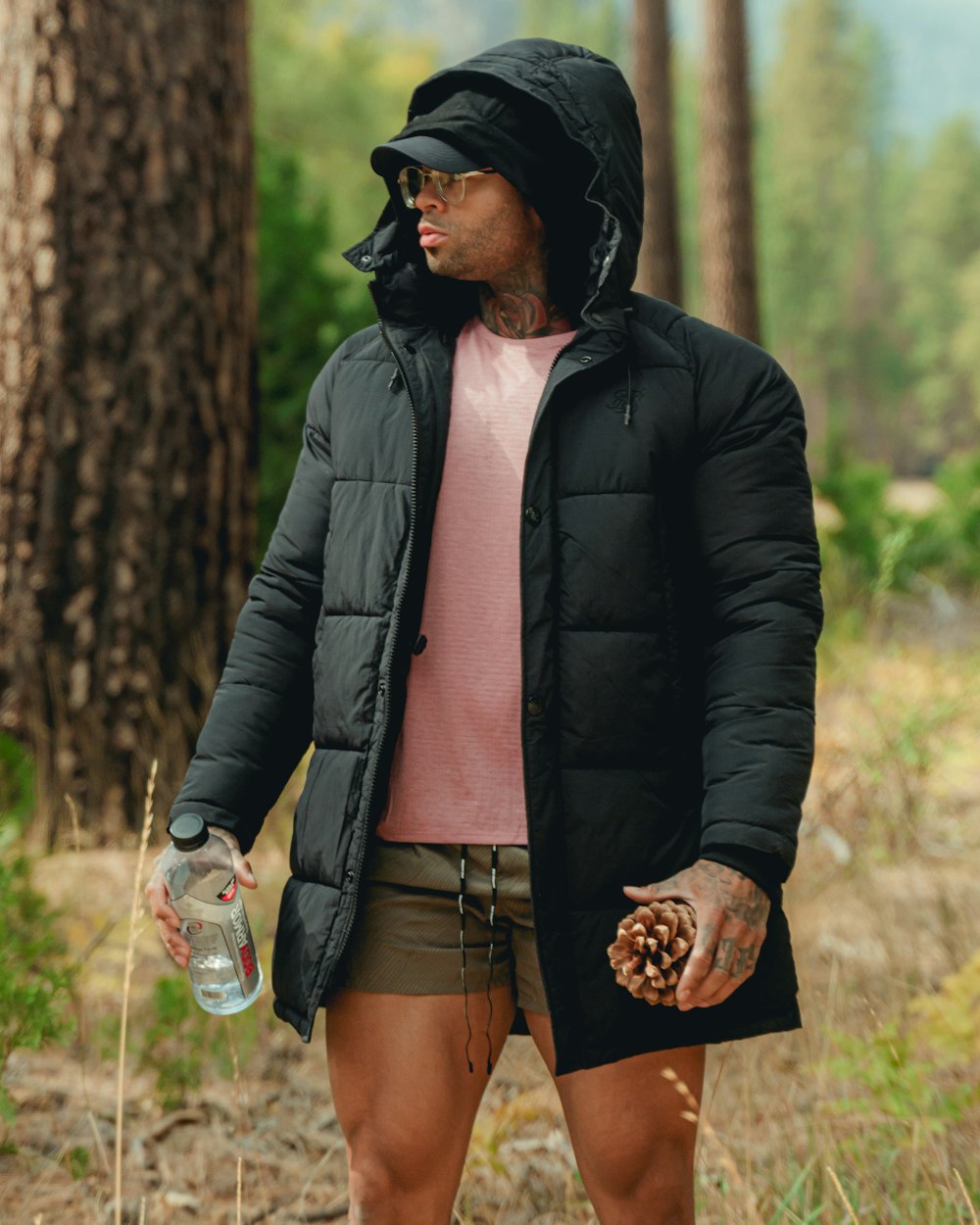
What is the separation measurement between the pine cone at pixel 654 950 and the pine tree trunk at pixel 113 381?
3.14 meters

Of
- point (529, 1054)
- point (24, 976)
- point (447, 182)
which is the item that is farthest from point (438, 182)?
point (529, 1054)

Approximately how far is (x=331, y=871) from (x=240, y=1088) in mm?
1389

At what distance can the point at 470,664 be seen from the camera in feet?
7.68

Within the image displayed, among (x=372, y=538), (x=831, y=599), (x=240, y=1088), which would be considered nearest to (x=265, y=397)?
(x=831, y=599)

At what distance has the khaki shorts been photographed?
2322 millimetres

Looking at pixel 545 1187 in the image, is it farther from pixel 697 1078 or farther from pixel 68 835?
pixel 68 835

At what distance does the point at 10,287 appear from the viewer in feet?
15.7

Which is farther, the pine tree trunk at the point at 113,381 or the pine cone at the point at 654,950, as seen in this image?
the pine tree trunk at the point at 113,381

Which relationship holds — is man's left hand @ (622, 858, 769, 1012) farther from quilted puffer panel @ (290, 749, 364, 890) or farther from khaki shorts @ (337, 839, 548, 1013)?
quilted puffer panel @ (290, 749, 364, 890)

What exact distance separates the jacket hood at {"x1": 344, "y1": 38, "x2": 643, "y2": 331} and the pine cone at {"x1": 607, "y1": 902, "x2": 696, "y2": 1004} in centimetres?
93

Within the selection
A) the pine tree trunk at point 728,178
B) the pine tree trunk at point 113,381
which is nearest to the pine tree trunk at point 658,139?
the pine tree trunk at point 728,178

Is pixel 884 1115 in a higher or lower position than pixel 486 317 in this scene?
lower

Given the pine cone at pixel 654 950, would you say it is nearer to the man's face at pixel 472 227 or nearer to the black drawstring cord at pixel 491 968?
the black drawstring cord at pixel 491 968

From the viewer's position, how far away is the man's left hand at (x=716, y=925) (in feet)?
6.99
